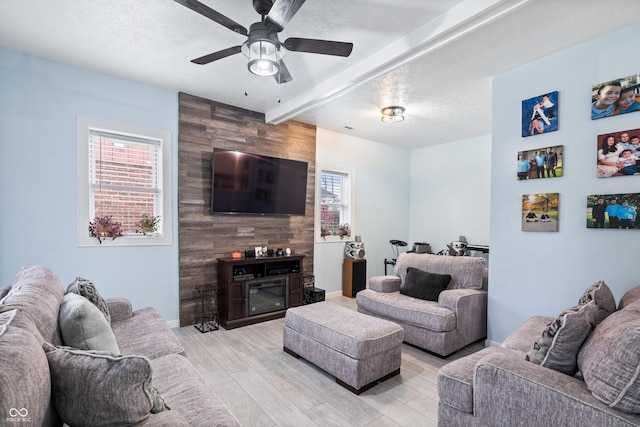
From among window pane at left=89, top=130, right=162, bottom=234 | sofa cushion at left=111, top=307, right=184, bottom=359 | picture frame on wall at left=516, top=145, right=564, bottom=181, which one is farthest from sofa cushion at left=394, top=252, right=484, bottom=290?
window pane at left=89, top=130, right=162, bottom=234

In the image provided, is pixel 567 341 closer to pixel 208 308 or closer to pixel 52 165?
pixel 208 308

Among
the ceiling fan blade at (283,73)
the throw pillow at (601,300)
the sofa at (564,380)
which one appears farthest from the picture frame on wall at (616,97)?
the ceiling fan blade at (283,73)

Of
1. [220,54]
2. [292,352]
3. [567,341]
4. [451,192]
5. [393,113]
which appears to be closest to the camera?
[567,341]

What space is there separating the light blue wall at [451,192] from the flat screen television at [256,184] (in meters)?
2.81

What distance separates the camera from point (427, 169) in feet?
20.8

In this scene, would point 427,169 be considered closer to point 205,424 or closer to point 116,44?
point 116,44

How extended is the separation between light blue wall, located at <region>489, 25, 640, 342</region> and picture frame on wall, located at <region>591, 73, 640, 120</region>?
4 centimetres

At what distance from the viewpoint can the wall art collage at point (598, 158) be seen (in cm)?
237

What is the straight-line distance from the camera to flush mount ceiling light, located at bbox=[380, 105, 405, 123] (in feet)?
13.6

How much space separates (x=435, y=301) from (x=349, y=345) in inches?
57.2

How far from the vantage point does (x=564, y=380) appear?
1.46m

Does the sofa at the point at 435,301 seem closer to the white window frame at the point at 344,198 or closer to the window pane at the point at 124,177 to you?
the white window frame at the point at 344,198

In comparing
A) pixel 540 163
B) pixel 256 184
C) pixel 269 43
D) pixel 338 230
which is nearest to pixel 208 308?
pixel 256 184

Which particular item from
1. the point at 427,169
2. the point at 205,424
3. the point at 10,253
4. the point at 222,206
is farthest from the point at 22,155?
the point at 427,169
